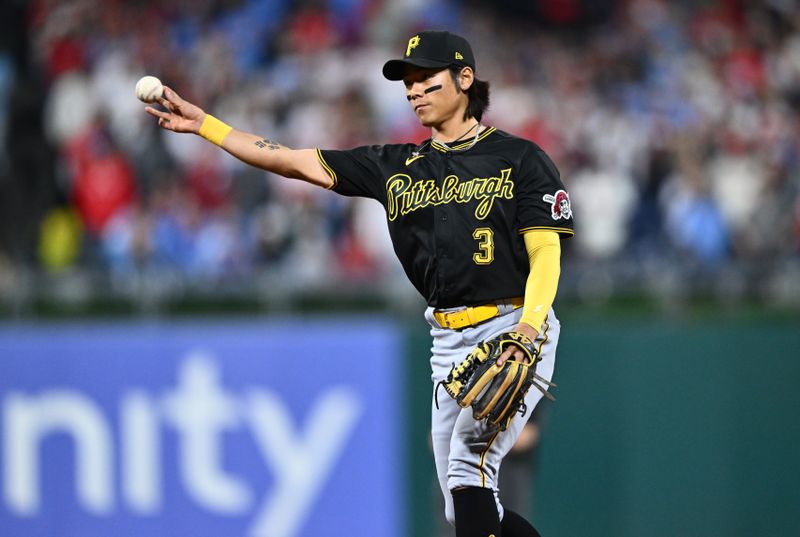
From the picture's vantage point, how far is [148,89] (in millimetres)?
4652

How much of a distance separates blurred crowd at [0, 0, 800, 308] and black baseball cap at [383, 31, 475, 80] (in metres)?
2.78

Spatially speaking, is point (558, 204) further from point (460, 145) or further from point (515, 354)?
point (515, 354)

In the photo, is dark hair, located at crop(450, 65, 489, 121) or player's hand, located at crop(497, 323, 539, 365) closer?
player's hand, located at crop(497, 323, 539, 365)

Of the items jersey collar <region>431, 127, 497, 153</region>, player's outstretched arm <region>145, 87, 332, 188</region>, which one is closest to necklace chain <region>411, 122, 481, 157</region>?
jersey collar <region>431, 127, 497, 153</region>

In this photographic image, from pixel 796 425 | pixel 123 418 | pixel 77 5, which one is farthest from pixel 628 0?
pixel 123 418

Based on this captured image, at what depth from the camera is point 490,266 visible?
4.71 meters

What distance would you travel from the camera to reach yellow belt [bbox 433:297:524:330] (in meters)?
4.75

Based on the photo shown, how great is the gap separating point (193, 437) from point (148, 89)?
301 centimetres

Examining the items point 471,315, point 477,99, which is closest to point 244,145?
point 477,99

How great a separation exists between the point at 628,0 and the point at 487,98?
9.66m

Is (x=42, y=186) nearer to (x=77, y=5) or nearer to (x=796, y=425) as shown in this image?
(x=77, y=5)

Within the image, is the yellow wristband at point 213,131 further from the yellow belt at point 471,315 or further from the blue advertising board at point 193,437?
the blue advertising board at point 193,437

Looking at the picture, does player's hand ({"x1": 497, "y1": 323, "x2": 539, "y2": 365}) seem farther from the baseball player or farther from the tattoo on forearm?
the tattoo on forearm

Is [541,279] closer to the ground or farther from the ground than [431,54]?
closer to the ground
